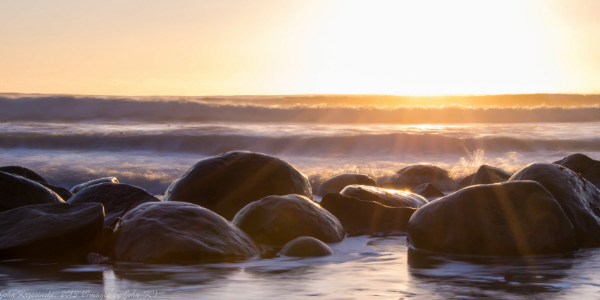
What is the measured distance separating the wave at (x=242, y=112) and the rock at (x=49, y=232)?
20.5 m

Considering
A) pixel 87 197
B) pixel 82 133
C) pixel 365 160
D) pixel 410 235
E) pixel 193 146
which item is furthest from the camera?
pixel 82 133

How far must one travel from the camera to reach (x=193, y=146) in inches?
579

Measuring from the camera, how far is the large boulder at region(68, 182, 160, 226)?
4.18 metres

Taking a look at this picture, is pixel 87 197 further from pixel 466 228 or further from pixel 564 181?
pixel 564 181

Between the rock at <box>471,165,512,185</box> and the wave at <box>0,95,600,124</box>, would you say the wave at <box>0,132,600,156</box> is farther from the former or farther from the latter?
the rock at <box>471,165,512,185</box>

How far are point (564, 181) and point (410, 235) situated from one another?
1.23 m

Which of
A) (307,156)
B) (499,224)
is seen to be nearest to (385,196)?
(499,224)

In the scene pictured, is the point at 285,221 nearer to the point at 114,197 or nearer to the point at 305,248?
the point at 305,248

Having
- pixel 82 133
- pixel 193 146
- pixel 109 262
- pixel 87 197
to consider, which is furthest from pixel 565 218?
pixel 82 133

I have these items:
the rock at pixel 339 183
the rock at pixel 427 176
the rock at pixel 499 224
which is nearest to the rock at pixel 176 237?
the rock at pixel 499 224

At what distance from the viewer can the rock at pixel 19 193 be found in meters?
3.74

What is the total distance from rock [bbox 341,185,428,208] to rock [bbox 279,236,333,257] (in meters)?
1.47

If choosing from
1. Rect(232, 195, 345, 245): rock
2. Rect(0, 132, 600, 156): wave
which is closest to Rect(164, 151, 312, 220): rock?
Rect(232, 195, 345, 245): rock

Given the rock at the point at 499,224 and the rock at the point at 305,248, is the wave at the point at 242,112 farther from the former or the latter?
the rock at the point at 305,248
